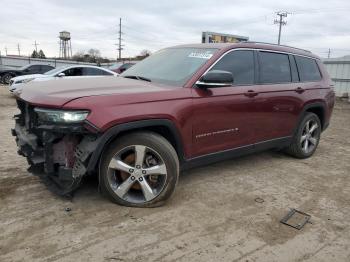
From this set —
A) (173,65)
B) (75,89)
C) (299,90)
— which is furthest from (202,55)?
(299,90)

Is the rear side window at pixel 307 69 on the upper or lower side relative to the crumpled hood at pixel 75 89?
upper

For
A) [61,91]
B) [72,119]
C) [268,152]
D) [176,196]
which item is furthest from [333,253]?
[268,152]

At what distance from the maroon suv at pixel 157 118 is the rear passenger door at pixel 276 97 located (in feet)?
0.05

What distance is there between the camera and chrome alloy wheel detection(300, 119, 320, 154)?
6003 millimetres

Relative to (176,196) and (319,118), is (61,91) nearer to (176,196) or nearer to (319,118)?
(176,196)

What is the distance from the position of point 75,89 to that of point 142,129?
0.78 metres

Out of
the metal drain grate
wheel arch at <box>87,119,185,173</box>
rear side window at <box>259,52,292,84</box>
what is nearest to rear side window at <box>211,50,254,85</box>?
rear side window at <box>259,52,292,84</box>

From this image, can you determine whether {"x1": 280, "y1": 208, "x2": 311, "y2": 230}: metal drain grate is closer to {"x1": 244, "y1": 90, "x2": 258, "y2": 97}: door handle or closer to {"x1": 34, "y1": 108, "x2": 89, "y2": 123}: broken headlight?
{"x1": 244, "y1": 90, "x2": 258, "y2": 97}: door handle

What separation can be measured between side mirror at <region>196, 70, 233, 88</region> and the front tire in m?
0.80

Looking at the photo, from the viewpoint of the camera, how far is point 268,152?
6336mm

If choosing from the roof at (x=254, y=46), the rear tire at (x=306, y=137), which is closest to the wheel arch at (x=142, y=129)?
the roof at (x=254, y=46)

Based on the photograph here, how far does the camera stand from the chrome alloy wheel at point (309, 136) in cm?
600

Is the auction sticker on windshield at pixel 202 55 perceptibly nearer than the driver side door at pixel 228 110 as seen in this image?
No

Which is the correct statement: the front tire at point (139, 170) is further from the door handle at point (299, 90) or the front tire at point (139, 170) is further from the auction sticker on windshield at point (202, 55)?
the door handle at point (299, 90)
